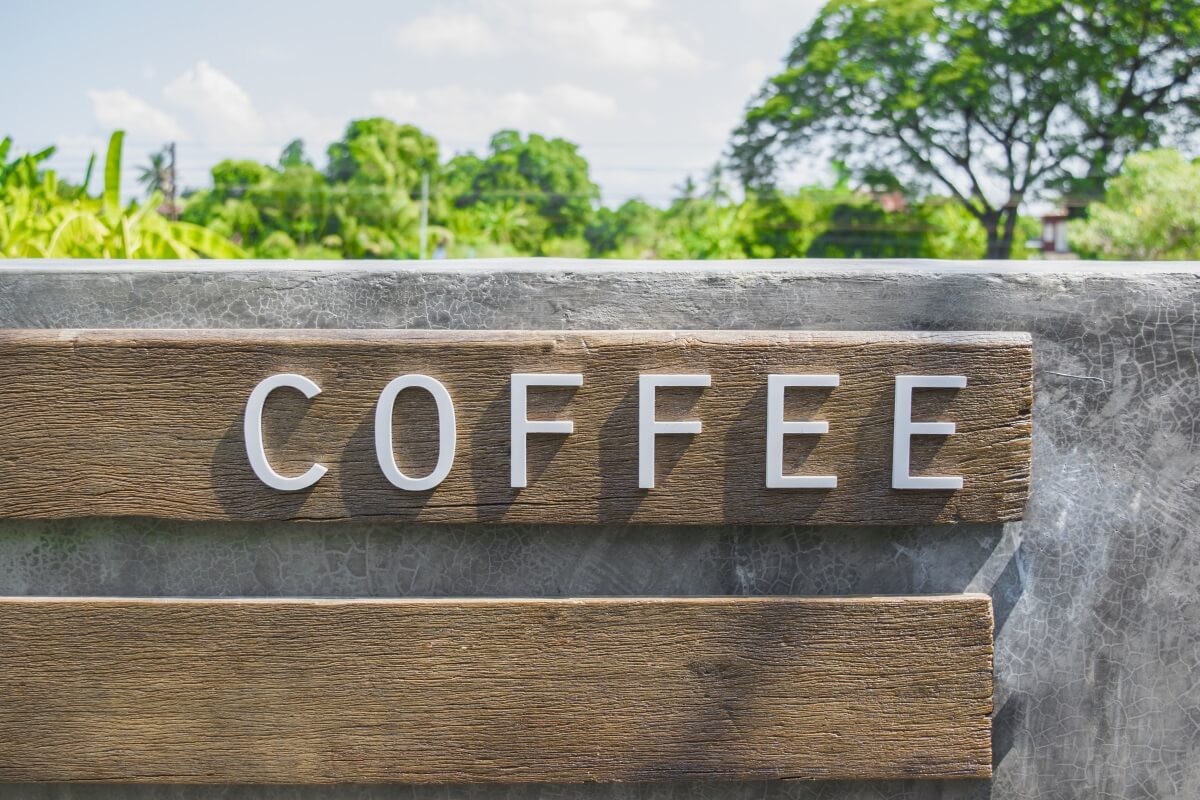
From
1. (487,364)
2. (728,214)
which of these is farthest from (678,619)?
(728,214)

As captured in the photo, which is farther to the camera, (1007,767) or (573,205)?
(573,205)

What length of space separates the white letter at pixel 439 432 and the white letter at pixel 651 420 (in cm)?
32

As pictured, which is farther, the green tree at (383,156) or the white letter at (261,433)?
the green tree at (383,156)

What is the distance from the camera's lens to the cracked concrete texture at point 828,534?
1.65 m

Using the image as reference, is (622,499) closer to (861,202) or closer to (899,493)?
(899,493)

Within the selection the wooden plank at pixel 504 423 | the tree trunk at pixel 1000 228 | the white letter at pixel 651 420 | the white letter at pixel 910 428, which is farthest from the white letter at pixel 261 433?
the tree trunk at pixel 1000 228

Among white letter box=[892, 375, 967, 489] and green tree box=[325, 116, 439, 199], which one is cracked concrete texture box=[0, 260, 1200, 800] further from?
green tree box=[325, 116, 439, 199]

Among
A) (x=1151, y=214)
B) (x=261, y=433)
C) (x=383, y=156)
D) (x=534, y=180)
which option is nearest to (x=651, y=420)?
(x=261, y=433)

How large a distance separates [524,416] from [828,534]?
1.90ft

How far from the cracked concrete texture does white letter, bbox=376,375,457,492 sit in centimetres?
12

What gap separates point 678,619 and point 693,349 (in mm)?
462

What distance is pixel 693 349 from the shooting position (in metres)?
1.58

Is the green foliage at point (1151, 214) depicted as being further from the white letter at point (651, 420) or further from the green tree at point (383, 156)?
the green tree at point (383, 156)

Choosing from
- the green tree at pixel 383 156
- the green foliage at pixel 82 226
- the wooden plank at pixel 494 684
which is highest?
the green tree at pixel 383 156
